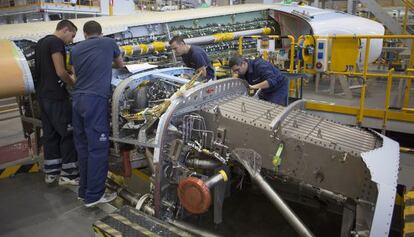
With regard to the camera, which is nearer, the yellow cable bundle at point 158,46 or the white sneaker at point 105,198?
the white sneaker at point 105,198

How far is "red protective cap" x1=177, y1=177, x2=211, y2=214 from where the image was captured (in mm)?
2480

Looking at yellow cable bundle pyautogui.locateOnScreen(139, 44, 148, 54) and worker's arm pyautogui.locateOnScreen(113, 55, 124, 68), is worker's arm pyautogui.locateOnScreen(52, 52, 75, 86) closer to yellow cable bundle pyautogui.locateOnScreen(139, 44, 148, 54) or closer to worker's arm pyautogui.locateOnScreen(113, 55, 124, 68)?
worker's arm pyautogui.locateOnScreen(113, 55, 124, 68)

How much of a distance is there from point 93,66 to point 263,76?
2.19m

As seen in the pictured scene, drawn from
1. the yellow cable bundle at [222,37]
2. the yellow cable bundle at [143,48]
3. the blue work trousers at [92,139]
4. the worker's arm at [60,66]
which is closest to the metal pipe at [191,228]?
the blue work trousers at [92,139]

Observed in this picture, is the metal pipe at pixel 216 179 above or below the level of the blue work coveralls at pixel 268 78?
below

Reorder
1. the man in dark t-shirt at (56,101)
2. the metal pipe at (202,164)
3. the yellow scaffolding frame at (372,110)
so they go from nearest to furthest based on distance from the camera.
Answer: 1. the metal pipe at (202,164)
2. the man in dark t-shirt at (56,101)
3. the yellow scaffolding frame at (372,110)

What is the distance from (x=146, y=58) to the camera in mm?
5902

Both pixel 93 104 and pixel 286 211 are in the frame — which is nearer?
pixel 286 211

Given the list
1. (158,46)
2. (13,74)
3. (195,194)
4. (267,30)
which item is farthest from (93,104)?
(267,30)

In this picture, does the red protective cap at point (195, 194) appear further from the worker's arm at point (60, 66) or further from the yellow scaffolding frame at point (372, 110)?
the yellow scaffolding frame at point (372, 110)

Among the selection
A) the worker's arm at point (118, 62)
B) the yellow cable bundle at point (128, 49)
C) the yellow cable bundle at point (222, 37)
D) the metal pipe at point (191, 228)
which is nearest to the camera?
the metal pipe at point (191, 228)

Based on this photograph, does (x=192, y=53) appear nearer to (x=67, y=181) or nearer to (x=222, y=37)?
(x=67, y=181)

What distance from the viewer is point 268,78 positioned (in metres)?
4.44

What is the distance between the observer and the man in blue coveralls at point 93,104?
3.20m
